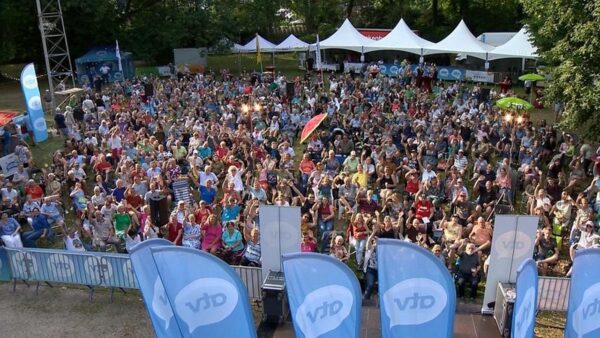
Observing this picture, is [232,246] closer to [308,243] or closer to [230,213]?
[230,213]

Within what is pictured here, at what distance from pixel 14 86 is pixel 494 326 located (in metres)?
30.5

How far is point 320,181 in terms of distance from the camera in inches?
464

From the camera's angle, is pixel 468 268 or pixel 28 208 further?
pixel 28 208

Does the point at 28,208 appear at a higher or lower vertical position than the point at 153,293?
lower

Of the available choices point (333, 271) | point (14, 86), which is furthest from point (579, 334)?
point (14, 86)

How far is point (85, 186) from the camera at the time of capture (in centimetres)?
1408

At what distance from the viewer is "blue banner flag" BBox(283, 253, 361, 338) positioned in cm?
646

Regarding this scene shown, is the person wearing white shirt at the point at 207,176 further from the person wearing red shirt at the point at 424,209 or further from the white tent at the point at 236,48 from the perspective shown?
the white tent at the point at 236,48

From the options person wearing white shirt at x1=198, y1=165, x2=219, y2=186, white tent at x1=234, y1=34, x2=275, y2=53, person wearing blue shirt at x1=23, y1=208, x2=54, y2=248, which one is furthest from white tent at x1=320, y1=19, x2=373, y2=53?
person wearing blue shirt at x1=23, y1=208, x2=54, y2=248

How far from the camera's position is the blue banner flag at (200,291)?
262 inches

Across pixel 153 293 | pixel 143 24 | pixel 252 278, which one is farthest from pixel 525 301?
pixel 143 24

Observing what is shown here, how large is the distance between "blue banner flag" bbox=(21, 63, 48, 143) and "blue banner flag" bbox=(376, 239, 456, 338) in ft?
49.4

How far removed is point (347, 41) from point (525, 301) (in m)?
25.3

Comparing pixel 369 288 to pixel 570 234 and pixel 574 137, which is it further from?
pixel 574 137
